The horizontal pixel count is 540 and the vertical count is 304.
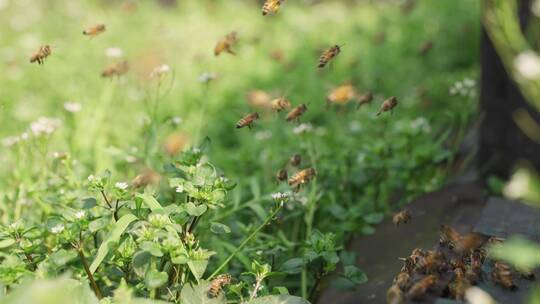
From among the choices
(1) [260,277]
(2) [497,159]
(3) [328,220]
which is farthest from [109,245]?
(2) [497,159]

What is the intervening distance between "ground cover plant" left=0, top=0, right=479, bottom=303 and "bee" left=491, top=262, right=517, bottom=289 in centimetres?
46

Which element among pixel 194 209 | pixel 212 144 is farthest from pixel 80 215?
pixel 212 144

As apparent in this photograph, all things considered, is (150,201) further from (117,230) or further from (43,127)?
(43,127)

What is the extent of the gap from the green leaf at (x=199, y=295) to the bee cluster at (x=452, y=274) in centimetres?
44

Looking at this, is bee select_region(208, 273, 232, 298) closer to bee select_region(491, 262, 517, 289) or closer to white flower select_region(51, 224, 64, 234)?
white flower select_region(51, 224, 64, 234)

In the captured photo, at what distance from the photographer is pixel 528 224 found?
215cm

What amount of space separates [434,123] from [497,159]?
99 cm

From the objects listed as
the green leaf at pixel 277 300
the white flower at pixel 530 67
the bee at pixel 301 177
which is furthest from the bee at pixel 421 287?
the bee at pixel 301 177

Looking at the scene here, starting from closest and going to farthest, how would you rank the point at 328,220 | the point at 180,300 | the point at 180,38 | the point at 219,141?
the point at 180,300, the point at 328,220, the point at 219,141, the point at 180,38

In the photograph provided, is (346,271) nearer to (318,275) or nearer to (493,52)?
(318,275)

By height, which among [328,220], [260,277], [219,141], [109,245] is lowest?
[219,141]

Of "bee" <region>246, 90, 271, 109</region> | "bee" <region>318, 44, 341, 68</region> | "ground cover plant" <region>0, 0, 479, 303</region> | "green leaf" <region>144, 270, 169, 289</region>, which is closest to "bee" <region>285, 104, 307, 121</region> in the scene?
"ground cover plant" <region>0, 0, 479, 303</region>

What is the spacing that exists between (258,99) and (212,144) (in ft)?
1.60

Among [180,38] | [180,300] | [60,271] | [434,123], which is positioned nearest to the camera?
[180,300]
